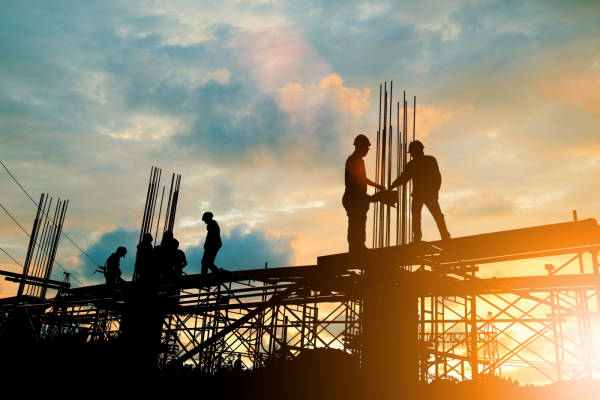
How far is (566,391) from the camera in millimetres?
9703

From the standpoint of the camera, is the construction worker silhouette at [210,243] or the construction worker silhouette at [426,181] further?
the construction worker silhouette at [210,243]

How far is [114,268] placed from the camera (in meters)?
→ 16.7

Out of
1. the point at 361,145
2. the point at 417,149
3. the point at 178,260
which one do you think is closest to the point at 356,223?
the point at 361,145

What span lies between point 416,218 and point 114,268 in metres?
12.6

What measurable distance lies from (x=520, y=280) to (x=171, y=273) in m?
10.3

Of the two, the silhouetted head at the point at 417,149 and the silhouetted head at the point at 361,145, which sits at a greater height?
the silhouetted head at the point at 417,149

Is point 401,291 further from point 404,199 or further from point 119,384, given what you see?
point 119,384

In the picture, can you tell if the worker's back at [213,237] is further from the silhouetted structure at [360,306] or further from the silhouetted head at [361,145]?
the silhouetted head at [361,145]

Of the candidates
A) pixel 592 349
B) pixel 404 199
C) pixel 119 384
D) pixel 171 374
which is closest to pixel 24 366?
pixel 119 384

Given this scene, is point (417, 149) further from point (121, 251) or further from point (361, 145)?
point (121, 251)

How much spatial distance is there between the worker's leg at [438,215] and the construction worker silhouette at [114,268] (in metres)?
12.4

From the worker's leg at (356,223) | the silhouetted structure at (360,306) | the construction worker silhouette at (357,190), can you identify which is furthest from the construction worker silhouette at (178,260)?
the construction worker silhouette at (357,190)

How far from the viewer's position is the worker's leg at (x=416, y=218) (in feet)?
27.3

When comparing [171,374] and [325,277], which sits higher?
[325,277]
